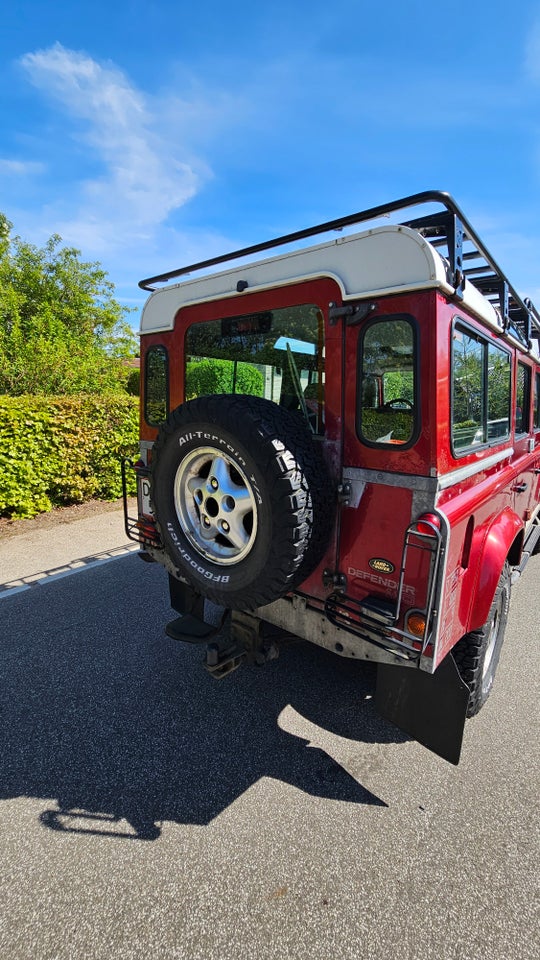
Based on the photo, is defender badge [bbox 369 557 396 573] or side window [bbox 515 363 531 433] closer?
defender badge [bbox 369 557 396 573]

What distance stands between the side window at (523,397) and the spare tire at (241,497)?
2.65m

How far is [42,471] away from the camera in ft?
22.1

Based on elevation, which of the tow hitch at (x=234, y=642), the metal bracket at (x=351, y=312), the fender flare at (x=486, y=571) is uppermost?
the metal bracket at (x=351, y=312)

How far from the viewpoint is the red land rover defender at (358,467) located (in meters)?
2.00

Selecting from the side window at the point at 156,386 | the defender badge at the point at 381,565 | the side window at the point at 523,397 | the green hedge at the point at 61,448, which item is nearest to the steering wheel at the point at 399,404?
the defender badge at the point at 381,565

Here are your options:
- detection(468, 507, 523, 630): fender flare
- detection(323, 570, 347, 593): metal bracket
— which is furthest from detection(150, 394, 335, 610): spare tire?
detection(468, 507, 523, 630): fender flare

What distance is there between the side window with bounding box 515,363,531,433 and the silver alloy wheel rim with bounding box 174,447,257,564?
2.90m

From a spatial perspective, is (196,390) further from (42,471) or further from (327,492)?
(42,471)

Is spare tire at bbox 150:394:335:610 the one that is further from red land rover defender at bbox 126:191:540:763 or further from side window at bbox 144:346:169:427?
side window at bbox 144:346:169:427

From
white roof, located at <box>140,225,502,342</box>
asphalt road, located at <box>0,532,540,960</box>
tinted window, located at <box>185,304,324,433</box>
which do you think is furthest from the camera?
tinted window, located at <box>185,304,324,433</box>

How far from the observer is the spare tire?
6.72ft

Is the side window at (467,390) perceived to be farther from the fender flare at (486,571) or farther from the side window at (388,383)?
the fender flare at (486,571)

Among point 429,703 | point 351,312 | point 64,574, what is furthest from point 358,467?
point 64,574

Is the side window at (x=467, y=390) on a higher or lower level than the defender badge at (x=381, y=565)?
higher
